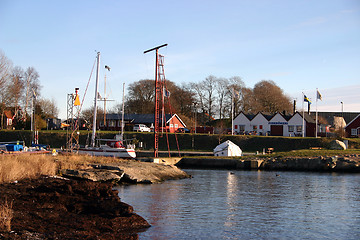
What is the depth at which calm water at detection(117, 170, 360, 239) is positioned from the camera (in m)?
17.5

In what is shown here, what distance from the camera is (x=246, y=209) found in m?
23.1

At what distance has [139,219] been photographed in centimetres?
1758

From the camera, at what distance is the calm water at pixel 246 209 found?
57.6 ft

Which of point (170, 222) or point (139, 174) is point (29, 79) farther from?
point (170, 222)

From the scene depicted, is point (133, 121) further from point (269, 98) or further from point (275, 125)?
point (269, 98)

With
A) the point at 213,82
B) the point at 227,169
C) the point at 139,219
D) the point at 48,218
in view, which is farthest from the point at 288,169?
the point at 213,82

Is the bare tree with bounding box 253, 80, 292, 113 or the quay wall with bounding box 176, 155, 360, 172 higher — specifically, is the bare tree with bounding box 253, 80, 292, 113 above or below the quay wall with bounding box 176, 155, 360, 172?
A: above

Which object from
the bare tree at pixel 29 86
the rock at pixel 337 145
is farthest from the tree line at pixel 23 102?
the rock at pixel 337 145

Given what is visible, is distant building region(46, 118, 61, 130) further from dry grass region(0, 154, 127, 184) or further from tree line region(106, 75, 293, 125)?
dry grass region(0, 154, 127, 184)

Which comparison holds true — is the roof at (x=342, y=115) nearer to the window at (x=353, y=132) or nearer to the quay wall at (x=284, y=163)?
the window at (x=353, y=132)

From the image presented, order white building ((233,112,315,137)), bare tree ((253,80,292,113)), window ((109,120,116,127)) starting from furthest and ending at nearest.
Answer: bare tree ((253,80,292,113)) < window ((109,120,116,127)) < white building ((233,112,315,137))

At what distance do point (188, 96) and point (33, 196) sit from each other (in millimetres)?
95967

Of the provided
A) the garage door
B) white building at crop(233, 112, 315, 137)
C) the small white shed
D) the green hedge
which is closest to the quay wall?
Answer: the small white shed

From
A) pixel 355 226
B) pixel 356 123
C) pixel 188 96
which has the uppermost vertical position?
pixel 188 96
